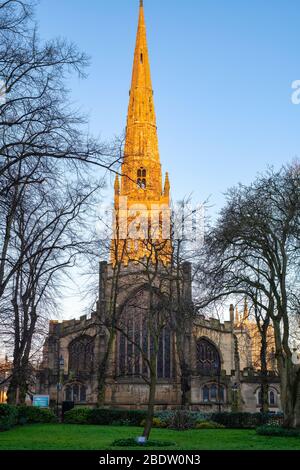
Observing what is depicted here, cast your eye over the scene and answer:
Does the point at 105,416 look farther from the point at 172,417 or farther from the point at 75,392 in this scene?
the point at 75,392

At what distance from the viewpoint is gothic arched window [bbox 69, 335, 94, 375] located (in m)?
43.0

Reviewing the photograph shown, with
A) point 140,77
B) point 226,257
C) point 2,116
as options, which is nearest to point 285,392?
point 226,257

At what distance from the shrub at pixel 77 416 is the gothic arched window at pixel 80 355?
11.8 metres

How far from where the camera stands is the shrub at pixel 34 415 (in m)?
28.2

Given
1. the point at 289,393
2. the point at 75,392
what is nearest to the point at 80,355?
the point at 75,392

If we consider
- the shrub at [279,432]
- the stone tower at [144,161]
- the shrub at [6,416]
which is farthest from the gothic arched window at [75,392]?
the shrub at [279,432]

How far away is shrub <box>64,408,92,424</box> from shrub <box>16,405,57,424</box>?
672 millimetres

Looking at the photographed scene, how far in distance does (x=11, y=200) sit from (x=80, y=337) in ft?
106

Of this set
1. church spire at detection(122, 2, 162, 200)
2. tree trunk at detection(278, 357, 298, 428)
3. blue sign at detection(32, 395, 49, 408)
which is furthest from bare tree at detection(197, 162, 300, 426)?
church spire at detection(122, 2, 162, 200)

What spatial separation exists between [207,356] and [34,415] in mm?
17989

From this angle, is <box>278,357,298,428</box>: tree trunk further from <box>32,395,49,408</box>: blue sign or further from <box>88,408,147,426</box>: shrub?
<box>32,395,49,408</box>: blue sign
